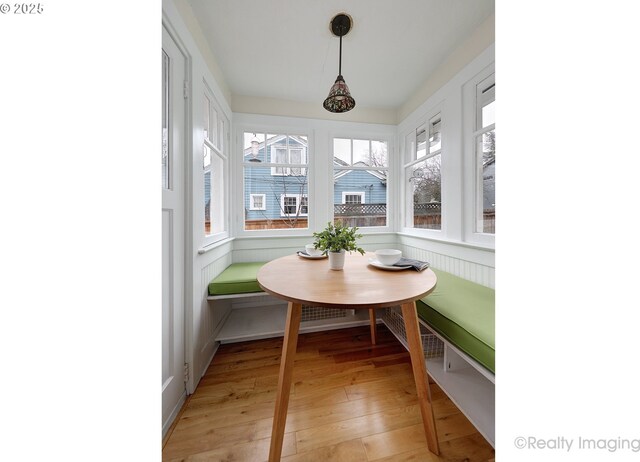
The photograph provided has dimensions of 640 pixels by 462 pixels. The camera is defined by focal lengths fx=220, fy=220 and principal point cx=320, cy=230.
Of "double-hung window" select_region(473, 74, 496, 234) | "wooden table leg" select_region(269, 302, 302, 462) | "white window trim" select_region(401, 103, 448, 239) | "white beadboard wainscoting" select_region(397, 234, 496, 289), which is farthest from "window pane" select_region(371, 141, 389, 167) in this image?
"wooden table leg" select_region(269, 302, 302, 462)

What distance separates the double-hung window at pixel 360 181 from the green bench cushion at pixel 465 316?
133 centimetres

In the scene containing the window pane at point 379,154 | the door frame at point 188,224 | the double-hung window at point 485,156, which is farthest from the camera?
the window pane at point 379,154

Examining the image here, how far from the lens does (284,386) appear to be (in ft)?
3.16

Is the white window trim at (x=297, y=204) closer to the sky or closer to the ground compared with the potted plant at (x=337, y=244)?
closer to the sky

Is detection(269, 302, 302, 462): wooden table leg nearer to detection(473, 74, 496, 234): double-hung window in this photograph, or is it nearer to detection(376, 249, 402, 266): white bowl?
detection(376, 249, 402, 266): white bowl

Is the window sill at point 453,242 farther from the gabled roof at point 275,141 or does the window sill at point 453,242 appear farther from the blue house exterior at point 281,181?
the gabled roof at point 275,141

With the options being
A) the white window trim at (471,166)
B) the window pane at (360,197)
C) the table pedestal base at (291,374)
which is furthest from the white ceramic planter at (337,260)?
the window pane at (360,197)

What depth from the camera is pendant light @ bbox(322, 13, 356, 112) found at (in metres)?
1.41

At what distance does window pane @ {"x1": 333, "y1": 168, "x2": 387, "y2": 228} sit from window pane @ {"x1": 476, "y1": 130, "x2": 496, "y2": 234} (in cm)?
119

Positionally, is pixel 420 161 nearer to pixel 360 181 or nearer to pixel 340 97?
pixel 360 181

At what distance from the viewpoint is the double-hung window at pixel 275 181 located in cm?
249

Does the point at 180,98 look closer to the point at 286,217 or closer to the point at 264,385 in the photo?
the point at 286,217

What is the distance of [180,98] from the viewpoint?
4.40ft
